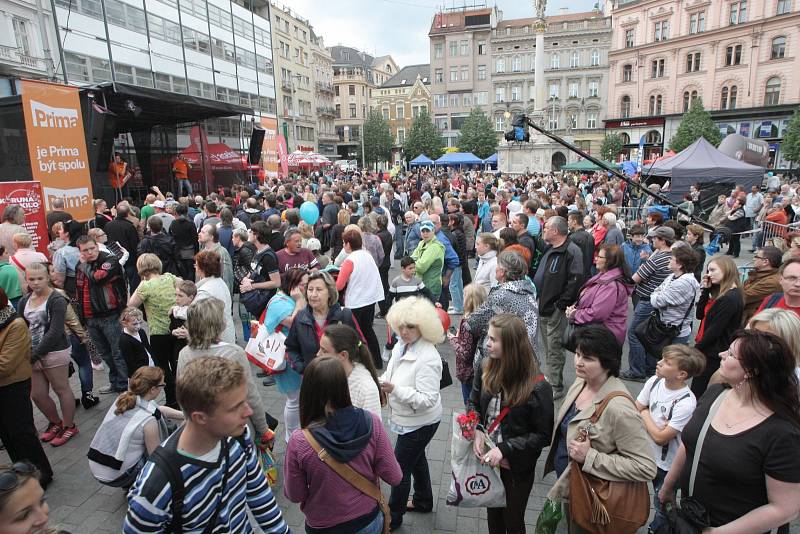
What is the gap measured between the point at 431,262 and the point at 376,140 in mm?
55891

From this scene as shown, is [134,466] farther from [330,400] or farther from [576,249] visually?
[576,249]

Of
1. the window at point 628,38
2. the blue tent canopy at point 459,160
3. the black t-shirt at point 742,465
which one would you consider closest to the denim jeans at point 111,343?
the black t-shirt at point 742,465

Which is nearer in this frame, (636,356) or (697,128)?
(636,356)

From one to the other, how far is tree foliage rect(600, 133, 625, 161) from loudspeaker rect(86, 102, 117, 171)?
47229mm

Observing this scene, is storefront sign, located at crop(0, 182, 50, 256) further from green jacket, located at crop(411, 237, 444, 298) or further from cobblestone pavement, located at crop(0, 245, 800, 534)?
green jacket, located at crop(411, 237, 444, 298)

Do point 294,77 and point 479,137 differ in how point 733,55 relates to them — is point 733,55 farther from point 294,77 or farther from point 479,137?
point 294,77

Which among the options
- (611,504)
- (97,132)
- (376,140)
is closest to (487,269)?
(611,504)

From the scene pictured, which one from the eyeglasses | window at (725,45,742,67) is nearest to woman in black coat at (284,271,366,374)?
the eyeglasses

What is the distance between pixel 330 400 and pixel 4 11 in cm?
2486

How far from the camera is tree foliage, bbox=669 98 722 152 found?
3969cm

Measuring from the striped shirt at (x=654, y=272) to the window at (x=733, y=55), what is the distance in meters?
48.6

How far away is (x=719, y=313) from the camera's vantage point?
411 centimetres

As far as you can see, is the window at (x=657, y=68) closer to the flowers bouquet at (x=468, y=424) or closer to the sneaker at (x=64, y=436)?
the flowers bouquet at (x=468, y=424)

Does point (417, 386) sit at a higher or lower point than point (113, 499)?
higher
